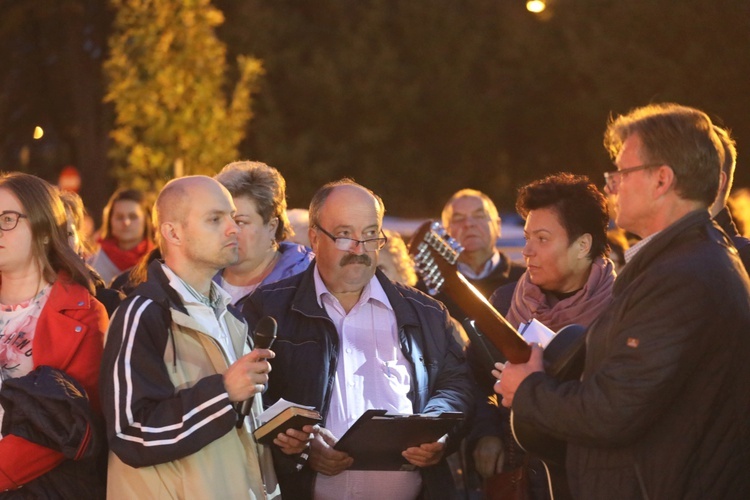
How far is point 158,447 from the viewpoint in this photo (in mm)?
4023

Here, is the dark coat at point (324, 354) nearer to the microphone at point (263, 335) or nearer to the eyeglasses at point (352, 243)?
the eyeglasses at point (352, 243)

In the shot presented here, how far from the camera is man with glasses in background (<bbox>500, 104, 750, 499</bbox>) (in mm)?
3566

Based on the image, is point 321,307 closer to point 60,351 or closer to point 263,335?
point 263,335

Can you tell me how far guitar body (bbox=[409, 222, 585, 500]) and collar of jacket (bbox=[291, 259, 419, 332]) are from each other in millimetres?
688

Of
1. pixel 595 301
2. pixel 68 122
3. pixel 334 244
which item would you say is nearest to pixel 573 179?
pixel 595 301

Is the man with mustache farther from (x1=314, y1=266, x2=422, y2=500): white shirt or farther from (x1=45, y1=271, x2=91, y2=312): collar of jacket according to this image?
(x1=45, y1=271, x2=91, y2=312): collar of jacket

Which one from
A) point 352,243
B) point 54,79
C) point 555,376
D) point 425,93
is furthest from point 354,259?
point 425,93

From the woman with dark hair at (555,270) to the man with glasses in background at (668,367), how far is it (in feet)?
4.51

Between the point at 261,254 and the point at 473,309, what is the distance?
2030mm

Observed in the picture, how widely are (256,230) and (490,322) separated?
6.75 feet

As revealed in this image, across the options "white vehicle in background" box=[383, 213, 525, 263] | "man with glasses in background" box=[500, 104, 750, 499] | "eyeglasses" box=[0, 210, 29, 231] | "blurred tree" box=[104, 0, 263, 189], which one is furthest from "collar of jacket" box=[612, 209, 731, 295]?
"blurred tree" box=[104, 0, 263, 189]

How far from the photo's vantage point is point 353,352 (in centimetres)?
504

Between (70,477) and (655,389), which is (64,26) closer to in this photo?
(70,477)

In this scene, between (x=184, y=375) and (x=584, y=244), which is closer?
(x=184, y=375)
